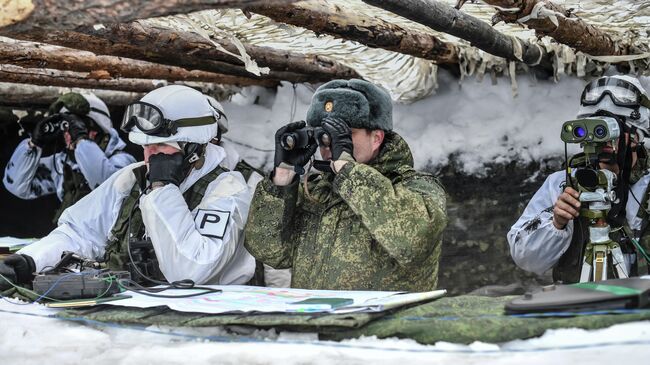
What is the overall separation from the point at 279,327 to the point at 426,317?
36 centimetres

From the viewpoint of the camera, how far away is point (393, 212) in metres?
2.57

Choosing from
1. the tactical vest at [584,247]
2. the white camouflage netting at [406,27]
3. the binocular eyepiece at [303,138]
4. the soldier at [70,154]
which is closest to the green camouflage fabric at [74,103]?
the soldier at [70,154]

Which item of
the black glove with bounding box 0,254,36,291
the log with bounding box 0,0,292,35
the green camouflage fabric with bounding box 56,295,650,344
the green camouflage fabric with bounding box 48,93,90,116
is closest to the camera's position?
the log with bounding box 0,0,292,35

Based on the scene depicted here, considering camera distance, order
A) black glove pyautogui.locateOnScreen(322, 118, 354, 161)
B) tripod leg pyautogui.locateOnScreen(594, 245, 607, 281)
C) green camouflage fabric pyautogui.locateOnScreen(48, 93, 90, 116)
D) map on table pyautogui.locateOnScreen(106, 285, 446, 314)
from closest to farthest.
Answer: map on table pyautogui.locateOnScreen(106, 285, 446, 314), black glove pyautogui.locateOnScreen(322, 118, 354, 161), tripod leg pyautogui.locateOnScreen(594, 245, 607, 281), green camouflage fabric pyautogui.locateOnScreen(48, 93, 90, 116)

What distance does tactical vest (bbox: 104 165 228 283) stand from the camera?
120 inches

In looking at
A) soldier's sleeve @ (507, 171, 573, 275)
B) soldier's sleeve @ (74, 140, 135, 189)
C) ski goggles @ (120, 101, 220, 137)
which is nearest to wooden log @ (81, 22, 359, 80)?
ski goggles @ (120, 101, 220, 137)

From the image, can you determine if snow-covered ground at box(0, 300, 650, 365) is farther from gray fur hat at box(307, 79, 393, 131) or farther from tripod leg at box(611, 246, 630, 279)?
tripod leg at box(611, 246, 630, 279)

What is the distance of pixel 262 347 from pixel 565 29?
7.75ft

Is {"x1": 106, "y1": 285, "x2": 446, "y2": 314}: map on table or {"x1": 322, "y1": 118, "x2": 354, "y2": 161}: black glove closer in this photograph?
{"x1": 106, "y1": 285, "x2": 446, "y2": 314}: map on table

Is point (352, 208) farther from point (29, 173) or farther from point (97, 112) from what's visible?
point (29, 173)

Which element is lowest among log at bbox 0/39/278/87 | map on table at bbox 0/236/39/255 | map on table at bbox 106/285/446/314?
map on table at bbox 0/236/39/255

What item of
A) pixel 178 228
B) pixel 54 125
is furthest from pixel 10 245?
pixel 178 228

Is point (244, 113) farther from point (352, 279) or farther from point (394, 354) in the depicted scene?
point (394, 354)

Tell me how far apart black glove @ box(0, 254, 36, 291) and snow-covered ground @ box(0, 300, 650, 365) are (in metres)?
0.49
